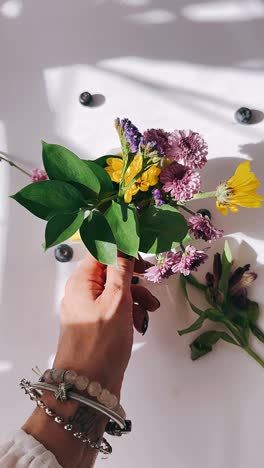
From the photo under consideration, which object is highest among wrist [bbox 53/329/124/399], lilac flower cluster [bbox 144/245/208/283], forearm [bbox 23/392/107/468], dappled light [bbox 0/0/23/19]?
dappled light [bbox 0/0/23/19]

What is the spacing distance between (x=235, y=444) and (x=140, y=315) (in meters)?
0.22

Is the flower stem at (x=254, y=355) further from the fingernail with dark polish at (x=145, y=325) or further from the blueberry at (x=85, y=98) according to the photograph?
the blueberry at (x=85, y=98)

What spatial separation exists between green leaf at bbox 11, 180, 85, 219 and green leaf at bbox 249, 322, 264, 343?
12.8 inches

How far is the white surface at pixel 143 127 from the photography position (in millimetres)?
785

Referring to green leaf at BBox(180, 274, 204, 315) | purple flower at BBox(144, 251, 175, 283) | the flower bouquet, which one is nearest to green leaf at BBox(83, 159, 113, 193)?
the flower bouquet

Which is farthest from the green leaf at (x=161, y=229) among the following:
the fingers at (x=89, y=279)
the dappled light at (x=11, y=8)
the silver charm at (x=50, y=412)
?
the dappled light at (x=11, y=8)

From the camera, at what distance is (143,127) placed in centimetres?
86

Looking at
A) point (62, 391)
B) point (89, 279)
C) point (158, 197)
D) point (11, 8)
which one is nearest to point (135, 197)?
point (158, 197)

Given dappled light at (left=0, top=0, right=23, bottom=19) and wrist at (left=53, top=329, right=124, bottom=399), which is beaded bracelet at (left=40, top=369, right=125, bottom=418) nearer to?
wrist at (left=53, top=329, right=124, bottom=399)

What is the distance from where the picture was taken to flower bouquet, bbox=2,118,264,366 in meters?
0.60

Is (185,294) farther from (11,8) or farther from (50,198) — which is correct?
(11,8)

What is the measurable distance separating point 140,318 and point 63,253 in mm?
169

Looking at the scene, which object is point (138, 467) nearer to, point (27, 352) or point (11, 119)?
point (27, 352)

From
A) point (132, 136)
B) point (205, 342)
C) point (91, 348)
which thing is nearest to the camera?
point (132, 136)
